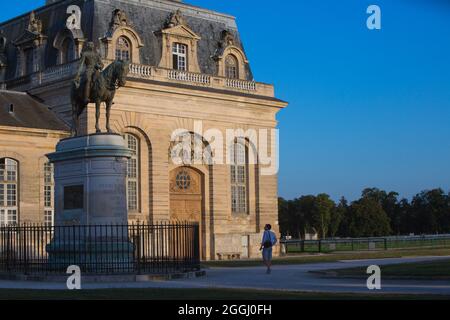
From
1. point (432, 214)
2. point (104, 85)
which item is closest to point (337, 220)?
point (432, 214)

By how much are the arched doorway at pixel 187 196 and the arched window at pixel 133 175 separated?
2.68m

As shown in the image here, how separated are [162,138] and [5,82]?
1061 centimetres

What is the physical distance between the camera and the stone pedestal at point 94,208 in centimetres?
2820

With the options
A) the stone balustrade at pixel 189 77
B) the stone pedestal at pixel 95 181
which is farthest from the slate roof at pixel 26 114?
the stone pedestal at pixel 95 181

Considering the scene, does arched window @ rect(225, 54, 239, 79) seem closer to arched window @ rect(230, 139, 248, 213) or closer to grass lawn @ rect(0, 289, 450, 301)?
arched window @ rect(230, 139, 248, 213)

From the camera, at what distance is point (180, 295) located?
67.6ft

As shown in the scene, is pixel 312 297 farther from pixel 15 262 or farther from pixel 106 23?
pixel 106 23

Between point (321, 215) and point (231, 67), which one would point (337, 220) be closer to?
point (321, 215)

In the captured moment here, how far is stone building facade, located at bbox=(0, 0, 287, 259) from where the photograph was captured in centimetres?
4675

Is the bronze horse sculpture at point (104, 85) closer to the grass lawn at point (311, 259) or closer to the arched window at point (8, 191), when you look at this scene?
the grass lawn at point (311, 259)
